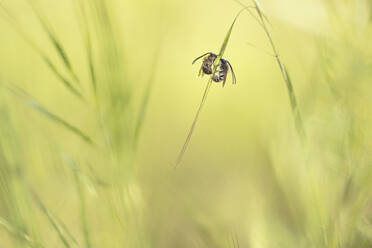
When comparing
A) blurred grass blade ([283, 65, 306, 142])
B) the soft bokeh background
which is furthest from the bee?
blurred grass blade ([283, 65, 306, 142])

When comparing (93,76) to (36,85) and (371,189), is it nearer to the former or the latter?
(371,189)

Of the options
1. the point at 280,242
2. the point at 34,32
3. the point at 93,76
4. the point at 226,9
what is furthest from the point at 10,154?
the point at 226,9

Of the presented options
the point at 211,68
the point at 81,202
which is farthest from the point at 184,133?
the point at 81,202

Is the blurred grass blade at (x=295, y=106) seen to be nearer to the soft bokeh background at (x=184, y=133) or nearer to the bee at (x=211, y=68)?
the soft bokeh background at (x=184, y=133)

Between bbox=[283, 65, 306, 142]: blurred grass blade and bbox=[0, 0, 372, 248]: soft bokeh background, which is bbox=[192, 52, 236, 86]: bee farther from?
bbox=[283, 65, 306, 142]: blurred grass blade

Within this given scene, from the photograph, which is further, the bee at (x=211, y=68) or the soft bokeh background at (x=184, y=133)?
the bee at (x=211, y=68)

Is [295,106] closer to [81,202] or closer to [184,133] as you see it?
[81,202]

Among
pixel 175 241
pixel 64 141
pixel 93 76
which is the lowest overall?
pixel 175 241

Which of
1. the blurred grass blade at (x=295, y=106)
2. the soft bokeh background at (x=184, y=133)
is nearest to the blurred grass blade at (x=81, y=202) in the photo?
the soft bokeh background at (x=184, y=133)
